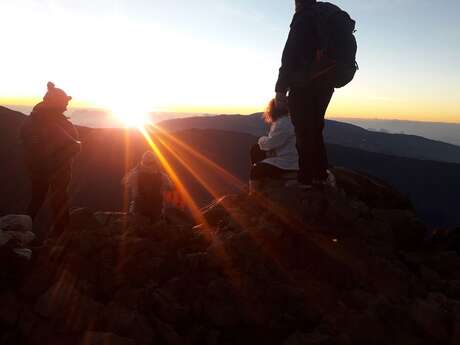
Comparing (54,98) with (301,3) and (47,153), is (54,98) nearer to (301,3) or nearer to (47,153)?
(47,153)

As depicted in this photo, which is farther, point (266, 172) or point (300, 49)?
point (266, 172)

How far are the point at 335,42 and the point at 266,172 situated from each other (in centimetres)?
268

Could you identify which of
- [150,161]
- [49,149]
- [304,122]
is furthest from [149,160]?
[304,122]

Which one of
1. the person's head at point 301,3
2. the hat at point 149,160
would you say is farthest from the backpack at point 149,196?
the person's head at point 301,3

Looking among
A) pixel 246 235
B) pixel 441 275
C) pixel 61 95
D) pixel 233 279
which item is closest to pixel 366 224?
pixel 441 275

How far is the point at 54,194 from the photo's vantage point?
26.1 ft

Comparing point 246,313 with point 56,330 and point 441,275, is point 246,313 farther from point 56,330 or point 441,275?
point 441,275

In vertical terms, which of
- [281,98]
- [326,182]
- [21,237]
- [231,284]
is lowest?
[231,284]

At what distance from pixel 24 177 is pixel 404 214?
7680cm

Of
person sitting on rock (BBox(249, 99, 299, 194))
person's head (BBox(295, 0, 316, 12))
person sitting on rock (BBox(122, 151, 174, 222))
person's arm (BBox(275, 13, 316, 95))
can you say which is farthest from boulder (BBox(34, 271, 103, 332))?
person's head (BBox(295, 0, 316, 12))

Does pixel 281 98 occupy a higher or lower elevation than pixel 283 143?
higher

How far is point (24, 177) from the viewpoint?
7406 centimetres

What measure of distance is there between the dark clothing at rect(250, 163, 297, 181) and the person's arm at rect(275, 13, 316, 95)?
67.9 inches

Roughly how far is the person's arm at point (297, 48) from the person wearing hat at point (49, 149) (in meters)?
4.40
